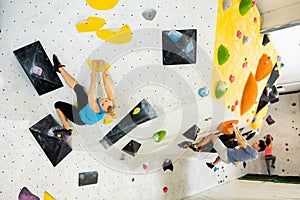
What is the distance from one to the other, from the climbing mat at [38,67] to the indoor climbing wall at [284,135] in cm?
437

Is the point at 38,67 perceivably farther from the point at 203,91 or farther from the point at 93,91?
the point at 203,91

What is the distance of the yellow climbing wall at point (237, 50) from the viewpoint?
215 centimetres

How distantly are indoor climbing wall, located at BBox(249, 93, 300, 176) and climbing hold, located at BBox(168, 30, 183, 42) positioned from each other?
390cm

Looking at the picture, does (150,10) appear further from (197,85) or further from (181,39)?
(197,85)

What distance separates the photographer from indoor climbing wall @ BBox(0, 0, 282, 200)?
1554 millimetres

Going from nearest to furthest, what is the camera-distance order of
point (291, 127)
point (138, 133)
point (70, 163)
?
point (70, 163) → point (138, 133) → point (291, 127)

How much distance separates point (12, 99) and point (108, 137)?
769 mm

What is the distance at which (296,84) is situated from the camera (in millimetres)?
4500

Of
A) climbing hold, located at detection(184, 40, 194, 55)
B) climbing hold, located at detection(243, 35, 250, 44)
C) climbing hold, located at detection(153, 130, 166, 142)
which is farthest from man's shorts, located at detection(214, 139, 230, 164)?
climbing hold, located at detection(184, 40, 194, 55)

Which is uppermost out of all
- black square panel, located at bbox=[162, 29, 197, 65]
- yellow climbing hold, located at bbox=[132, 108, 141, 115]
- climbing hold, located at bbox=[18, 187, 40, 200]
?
black square panel, located at bbox=[162, 29, 197, 65]

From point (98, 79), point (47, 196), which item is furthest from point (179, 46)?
point (47, 196)

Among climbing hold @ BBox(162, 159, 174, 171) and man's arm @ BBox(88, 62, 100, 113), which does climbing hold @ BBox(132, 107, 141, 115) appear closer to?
man's arm @ BBox(88, 62, 100, 113)

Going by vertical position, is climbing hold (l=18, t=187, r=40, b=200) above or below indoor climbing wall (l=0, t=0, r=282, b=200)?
below

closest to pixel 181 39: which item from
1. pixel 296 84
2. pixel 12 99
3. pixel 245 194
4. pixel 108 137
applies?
pixel 108 137
